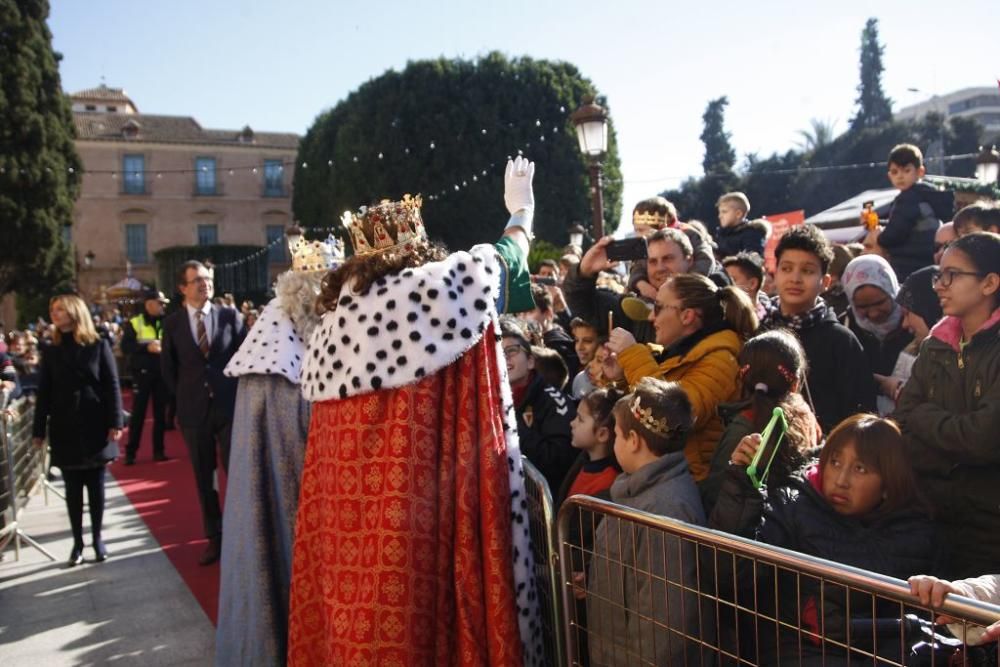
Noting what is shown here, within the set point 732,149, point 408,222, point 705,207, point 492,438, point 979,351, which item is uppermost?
point 732,149

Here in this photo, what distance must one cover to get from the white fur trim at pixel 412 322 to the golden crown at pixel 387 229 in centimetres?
13

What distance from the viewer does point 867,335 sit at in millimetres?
4246

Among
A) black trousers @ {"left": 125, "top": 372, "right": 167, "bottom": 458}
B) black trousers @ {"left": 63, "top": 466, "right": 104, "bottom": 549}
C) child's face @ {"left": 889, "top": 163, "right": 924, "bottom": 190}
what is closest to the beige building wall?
black trousers @ {"left": 125, "top": 372, "right": 167, "bottom": 458}

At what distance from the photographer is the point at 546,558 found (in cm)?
→ 294

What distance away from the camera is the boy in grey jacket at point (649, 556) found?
7.76 ft

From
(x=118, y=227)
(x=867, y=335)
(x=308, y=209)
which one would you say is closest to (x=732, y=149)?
(x=308, y=209)

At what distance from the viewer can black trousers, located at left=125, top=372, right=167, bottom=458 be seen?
31.2ft

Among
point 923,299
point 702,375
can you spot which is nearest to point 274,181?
point 923,299

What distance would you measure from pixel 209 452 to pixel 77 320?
4.17ft

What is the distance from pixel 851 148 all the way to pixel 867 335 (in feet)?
115

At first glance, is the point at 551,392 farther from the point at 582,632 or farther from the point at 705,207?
the point at 705,207

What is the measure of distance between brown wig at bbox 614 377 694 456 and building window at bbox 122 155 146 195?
5037 cm

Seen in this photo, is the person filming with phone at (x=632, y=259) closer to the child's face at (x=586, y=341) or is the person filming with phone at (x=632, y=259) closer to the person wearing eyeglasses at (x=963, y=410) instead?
the child's face at (x=586, y=341)

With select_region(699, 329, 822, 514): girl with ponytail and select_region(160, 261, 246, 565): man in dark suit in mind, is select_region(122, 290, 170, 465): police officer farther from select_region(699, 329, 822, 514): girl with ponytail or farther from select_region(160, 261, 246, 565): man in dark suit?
select_region(699, 329, 822, 514): girl with ponytail
